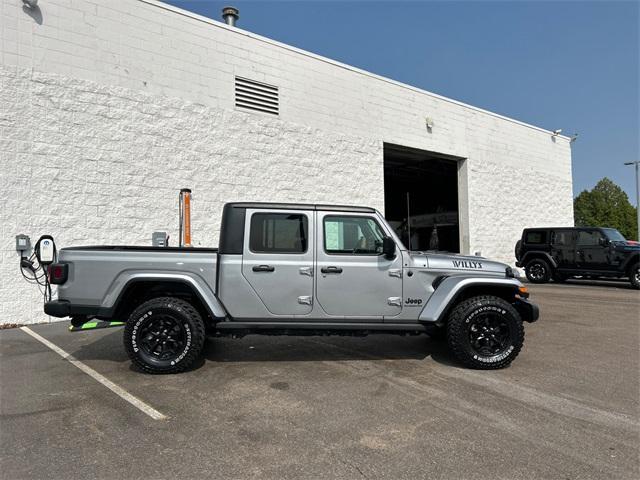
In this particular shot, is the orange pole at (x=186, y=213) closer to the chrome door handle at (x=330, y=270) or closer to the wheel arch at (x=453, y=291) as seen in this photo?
the chrome door handle at (x=330, y=270)

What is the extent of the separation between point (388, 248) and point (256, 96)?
745 centimetres

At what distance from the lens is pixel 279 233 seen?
469cm

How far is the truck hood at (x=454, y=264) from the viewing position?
4.68m

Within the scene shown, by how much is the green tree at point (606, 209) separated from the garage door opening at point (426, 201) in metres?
36.3

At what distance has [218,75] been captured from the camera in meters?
9.96

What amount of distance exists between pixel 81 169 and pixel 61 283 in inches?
183

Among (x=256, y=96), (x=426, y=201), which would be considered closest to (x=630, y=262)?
(x=256, y=96)

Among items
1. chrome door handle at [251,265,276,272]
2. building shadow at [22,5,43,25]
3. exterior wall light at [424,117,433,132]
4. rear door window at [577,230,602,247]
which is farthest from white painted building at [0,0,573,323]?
rear door window at [577,230,602,247]

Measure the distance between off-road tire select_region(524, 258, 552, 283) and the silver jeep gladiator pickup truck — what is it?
34.6ft

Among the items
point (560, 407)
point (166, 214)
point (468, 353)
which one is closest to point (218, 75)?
point (166, 214)

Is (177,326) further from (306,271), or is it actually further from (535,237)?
(535,237)

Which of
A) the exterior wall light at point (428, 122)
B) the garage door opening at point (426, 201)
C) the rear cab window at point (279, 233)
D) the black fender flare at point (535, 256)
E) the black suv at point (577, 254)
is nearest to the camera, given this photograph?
the rear cab window at point (279, 233)

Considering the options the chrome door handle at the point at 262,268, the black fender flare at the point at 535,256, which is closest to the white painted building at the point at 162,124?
the black fender flare at the point at 535,256

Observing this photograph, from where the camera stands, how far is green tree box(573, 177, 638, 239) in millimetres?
53500
